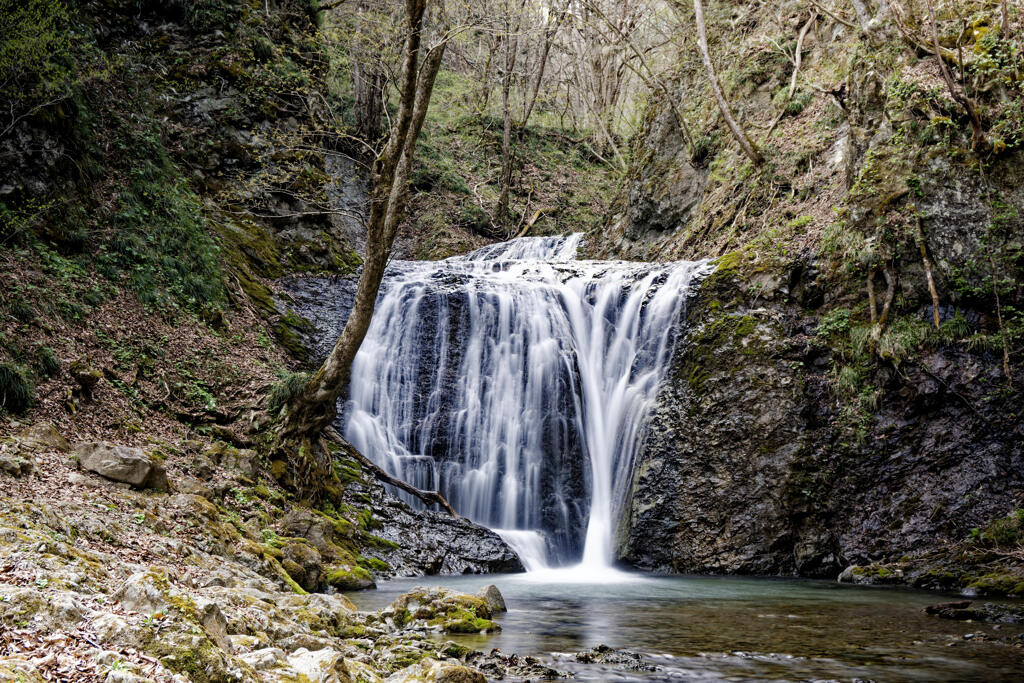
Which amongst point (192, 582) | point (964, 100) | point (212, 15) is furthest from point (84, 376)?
point (212, 15)

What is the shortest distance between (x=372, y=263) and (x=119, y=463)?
402 centimetres

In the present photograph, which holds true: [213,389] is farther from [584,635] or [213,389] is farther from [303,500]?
[584,635]

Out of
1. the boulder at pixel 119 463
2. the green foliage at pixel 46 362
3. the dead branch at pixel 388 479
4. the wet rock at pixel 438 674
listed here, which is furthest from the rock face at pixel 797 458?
the green foliage at pixel 46 362

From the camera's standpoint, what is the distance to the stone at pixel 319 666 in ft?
10.0

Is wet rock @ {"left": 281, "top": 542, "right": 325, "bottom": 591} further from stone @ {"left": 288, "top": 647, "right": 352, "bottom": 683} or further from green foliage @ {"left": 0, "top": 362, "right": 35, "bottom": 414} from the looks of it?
stone @ {"left": 288, "top": 647, "right": 352, "bottom": 683}

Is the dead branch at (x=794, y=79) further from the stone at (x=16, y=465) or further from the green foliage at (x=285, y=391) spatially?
the stone at (x=16, y=465)

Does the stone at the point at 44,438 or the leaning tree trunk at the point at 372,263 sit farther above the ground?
the leaning tree trunk at the point at 372,263

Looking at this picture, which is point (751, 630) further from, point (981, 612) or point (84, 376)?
point (84, 376)

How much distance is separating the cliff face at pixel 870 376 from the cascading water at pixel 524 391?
808 mm

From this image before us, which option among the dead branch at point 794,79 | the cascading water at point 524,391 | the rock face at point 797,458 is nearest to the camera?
the rock face at point 797,458

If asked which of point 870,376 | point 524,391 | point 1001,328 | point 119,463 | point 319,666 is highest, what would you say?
point 1001,328

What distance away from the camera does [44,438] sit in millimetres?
5758

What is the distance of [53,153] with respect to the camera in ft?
30.5

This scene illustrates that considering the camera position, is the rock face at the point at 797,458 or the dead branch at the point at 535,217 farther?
the dead branch at the point at 535,217
